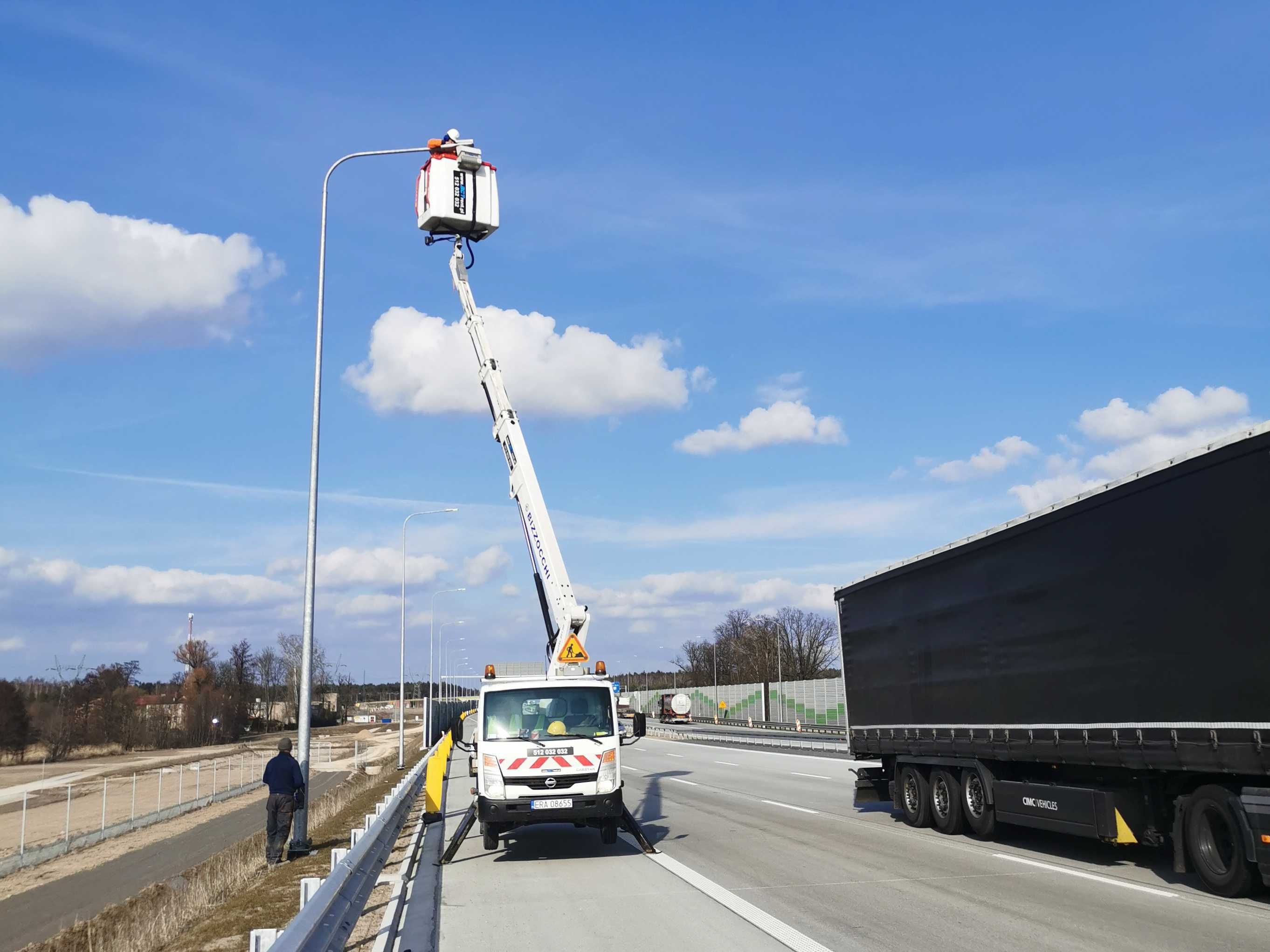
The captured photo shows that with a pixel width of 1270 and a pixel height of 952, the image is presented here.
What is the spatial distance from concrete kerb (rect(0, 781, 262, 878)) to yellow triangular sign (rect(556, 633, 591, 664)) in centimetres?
1684

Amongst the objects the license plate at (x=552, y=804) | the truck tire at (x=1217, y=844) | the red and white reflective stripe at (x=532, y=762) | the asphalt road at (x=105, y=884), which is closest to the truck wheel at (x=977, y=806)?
the truck tire at (x=1217, y=844)

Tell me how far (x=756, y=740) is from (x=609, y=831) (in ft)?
127

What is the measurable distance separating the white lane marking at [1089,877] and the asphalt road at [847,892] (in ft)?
0.09

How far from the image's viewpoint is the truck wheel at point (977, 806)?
13883 millimetres

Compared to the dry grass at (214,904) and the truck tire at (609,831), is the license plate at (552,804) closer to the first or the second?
the truck tire at (609,831)

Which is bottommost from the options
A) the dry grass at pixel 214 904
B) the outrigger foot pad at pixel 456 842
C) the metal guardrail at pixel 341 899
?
the dry grass at pixel 214 904

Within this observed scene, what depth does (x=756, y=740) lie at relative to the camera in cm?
5141

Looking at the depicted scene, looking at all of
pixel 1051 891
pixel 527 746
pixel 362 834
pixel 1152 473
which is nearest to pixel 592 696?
pixel 527 746

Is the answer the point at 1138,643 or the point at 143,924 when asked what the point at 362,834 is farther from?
the point at 1138,643

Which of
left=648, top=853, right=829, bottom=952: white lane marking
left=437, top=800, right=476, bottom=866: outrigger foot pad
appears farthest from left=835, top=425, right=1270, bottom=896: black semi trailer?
left=437, top=800, right=476, bottom=866: outrigger foot pad

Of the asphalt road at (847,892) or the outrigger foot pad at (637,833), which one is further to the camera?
the outrigger foot pad at (637,833)

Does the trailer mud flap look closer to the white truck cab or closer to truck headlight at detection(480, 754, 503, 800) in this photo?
the white truck cab

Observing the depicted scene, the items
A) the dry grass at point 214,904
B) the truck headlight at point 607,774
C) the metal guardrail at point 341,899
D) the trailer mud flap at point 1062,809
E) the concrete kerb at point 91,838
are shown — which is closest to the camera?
the metal guardrail at point 341,899

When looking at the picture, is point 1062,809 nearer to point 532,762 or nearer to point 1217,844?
point 1217,844
